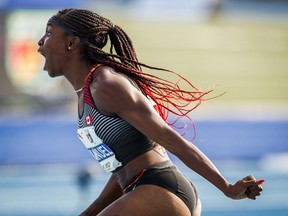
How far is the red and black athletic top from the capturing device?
3773 mm

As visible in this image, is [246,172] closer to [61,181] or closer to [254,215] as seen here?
[254,215]

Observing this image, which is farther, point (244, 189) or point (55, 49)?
point (55, 49)

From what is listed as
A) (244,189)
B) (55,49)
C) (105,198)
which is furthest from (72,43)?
(244,189)

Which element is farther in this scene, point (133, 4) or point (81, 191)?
point (133, 4)

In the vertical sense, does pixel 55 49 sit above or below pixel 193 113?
above

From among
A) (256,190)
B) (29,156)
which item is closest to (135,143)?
(256,190)

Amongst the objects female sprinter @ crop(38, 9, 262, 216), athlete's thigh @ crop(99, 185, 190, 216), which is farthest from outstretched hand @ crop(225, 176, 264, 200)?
athlete's thigh @ crop(99, 185, 190, 216)

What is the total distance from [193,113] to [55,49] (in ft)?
26.9

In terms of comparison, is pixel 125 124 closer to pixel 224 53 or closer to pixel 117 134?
pixel 117 134

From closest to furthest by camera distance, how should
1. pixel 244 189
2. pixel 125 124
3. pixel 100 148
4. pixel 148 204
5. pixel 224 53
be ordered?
pixel 244 189 < pixel 148 204 < pixel 125 124 < pixel 100 148 < pixel 224 53

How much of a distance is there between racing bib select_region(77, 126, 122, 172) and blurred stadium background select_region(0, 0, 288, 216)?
2.98 ft

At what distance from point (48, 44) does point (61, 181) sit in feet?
21.9

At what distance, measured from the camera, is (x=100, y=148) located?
3891 mm

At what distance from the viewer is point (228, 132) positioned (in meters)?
11.0
